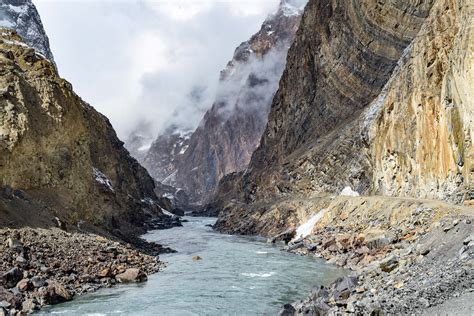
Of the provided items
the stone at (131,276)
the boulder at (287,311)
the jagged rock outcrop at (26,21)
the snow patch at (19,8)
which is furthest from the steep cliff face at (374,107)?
the snow patch at (19,8)

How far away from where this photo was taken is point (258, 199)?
84250 millimetres

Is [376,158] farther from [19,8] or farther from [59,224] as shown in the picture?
[19,8]

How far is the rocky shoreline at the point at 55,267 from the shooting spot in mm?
21797

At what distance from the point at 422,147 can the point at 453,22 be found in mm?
9398

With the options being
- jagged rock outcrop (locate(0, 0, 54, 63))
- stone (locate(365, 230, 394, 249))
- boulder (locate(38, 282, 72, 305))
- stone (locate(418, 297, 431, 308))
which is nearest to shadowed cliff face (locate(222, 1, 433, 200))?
stone (locate(365, 230, 394, 249))

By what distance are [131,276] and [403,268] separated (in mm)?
14420

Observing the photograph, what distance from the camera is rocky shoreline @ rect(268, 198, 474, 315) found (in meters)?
14.9

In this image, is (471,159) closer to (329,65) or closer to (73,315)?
(73,315)

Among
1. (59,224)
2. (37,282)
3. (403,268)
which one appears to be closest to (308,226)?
(59,224)

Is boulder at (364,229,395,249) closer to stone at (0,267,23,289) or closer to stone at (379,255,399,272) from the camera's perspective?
stone at (379,255,399,272)

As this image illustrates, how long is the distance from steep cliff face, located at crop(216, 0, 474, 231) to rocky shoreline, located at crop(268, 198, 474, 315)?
166 inches

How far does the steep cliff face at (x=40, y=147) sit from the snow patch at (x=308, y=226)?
19.2m

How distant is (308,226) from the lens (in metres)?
51.7

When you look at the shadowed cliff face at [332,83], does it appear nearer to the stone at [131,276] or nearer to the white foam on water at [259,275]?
the white foam on water at [259,275]
